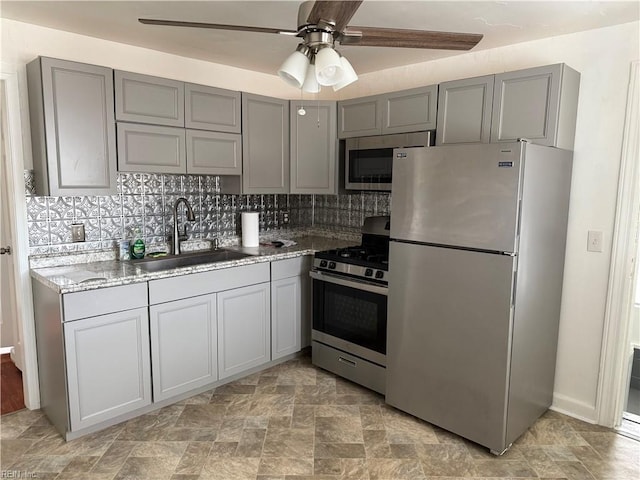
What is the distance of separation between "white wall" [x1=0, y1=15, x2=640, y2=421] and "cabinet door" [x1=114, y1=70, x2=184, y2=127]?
0.35 metres

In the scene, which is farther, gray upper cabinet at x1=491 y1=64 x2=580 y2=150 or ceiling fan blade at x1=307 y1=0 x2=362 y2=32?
gray upper cabinet at x1=491 y1=64 x2=580 y2=150

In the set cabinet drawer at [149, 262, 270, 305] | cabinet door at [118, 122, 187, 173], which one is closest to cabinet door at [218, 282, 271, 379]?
cabinet drawer at [149, 262, 270, 305]

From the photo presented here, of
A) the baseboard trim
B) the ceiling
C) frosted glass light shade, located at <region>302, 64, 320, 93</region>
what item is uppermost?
the ceiling

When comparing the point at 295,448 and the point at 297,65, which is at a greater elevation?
the point at 297,65

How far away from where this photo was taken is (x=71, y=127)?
2.53 metres

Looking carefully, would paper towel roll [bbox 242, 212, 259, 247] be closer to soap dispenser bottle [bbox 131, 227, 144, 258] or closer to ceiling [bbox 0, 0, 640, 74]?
soap dispenser bottle [bbox 131, 227, 144, 258]

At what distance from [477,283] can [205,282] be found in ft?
5.54

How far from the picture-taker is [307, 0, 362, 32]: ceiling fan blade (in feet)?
4.53

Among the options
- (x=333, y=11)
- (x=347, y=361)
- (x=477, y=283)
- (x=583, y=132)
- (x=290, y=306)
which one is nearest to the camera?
(x=333, y=11)

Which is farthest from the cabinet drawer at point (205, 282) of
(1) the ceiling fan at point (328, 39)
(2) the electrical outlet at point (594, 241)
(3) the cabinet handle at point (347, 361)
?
(2) the electrical outlet at point (594, 241)

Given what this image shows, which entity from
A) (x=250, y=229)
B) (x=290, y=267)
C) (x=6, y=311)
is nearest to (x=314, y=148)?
(x=250, y=229)

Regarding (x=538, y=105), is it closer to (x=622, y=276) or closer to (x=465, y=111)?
(x=465, y=111)

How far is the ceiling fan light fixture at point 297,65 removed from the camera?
5.33 feet

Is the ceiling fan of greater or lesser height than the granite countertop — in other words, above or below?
above
